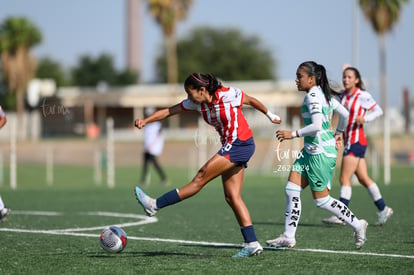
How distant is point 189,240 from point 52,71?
91.3 meters

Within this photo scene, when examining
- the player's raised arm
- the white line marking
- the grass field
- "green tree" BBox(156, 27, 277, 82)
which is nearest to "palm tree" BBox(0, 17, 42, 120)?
"green tree" BBox(156, 27, 277, 82)

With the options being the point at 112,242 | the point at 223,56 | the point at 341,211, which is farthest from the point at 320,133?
the point at 223,56

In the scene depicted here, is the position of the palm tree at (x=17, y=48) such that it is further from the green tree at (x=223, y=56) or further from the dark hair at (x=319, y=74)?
the dark hair at (x=319, y=74)

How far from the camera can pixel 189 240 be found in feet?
32.9

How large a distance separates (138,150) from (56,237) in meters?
38.0

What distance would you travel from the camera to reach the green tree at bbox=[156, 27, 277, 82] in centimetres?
10112

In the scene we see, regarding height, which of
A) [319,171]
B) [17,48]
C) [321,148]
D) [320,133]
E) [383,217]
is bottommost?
[383,217]

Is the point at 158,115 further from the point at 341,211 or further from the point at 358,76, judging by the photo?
the point at 358,76

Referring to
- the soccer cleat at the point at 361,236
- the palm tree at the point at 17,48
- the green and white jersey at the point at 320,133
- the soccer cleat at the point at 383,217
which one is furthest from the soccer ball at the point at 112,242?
the palm tree at the point at 17,48

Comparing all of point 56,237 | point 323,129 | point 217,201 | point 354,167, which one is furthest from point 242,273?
point 217,201

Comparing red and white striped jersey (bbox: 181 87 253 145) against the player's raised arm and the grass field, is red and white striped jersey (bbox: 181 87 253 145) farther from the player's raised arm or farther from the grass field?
the grass field

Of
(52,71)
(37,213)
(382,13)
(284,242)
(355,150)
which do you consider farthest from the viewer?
(52,71)

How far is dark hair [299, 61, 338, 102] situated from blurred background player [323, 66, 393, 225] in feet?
10.0

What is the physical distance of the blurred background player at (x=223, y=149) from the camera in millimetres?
8094
